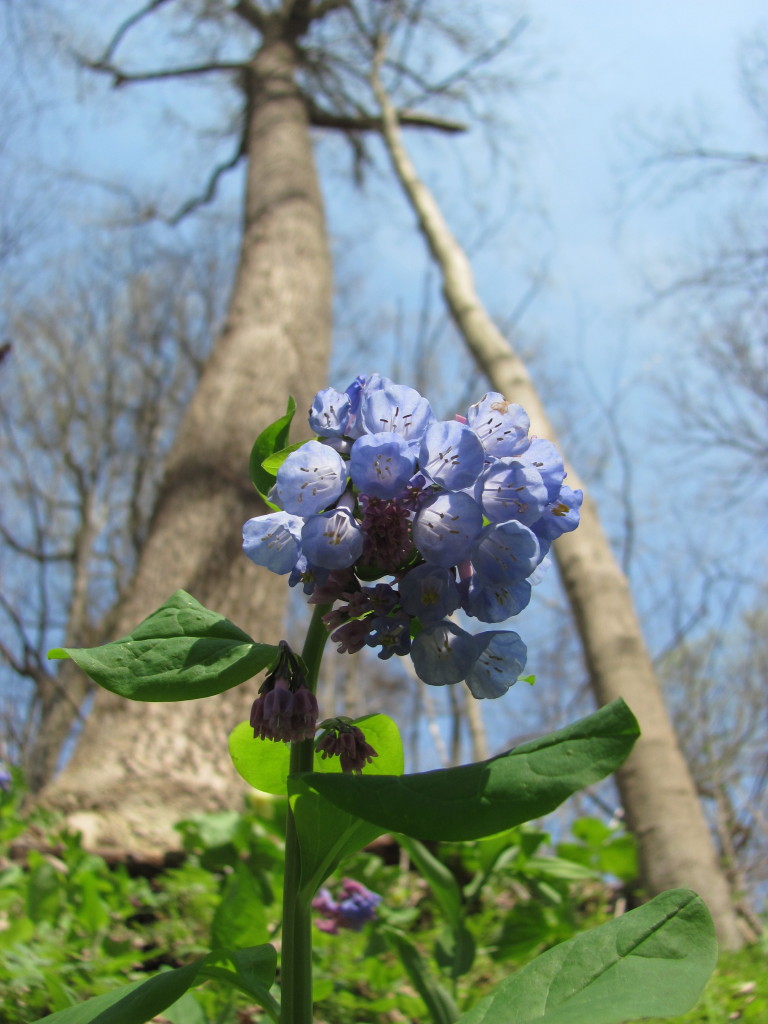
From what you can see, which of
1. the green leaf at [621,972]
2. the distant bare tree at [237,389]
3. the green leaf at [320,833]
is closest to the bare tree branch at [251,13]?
the distant bare tree at [237,389]

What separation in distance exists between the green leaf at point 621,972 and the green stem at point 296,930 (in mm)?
177

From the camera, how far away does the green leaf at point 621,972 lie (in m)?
0.65

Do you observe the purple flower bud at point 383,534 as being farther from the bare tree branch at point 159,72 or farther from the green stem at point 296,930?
the bare tree branch at point 159,72

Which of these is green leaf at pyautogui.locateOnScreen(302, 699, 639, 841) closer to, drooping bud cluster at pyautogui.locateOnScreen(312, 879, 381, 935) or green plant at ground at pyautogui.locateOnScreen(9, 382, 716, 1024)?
green plant at ground at pyautogui.locateOnScreen(9, 382, 716, 1024)

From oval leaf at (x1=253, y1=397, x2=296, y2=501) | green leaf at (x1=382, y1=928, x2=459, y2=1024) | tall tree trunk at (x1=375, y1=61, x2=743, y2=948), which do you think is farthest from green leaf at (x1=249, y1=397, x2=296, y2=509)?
tall tree trunk at (x1=375, y1=61, x2=743, y2=948)

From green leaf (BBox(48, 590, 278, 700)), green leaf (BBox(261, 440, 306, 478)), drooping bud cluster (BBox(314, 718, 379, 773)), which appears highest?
green leaf (BBox(261, 440, 306, 478))

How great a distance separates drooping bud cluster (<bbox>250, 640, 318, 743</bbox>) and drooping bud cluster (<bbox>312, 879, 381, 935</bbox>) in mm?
1045

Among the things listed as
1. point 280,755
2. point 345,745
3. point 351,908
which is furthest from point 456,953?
point 345,745

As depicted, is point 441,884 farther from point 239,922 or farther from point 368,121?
point 368,121

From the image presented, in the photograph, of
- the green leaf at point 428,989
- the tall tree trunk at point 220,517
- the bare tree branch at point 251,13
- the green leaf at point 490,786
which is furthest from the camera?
the bare tree branch at point 251,13

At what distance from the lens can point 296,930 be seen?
815 millimetres

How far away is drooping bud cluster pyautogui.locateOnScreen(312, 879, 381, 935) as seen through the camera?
66.1 inches

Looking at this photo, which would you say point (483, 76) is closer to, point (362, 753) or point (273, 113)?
point (273, 113)

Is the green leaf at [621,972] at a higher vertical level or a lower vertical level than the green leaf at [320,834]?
lower
